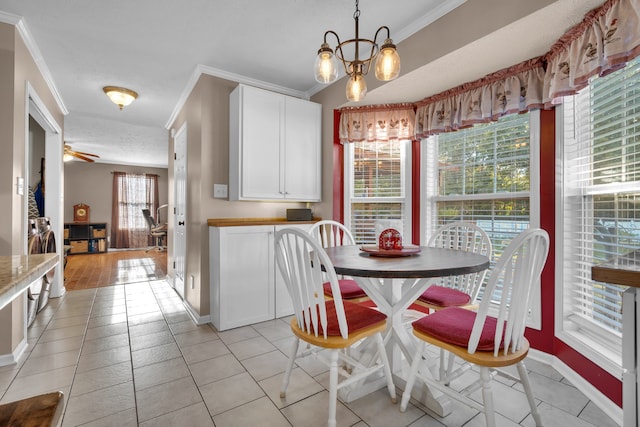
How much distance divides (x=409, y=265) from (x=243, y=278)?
177cm

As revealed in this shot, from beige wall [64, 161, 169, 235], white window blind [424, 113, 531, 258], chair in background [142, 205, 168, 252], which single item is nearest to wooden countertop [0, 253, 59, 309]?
white window blind [424, 113, 531, 258]

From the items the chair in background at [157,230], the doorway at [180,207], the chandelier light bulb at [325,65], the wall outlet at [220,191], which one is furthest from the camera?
the chair in background at [157,230]

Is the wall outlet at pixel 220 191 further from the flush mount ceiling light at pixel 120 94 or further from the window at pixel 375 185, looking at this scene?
the flush mount ceiling light at pixel 120 94

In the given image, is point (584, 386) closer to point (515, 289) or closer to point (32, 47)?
point (515, 289)

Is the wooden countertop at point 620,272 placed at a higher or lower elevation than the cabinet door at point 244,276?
higher

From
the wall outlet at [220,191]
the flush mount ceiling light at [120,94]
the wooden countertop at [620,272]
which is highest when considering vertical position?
the flush mount ceiling light at [120,94]

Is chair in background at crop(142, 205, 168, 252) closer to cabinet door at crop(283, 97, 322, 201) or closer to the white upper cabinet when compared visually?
the white upper cabinet

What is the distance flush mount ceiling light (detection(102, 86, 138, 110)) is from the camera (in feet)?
10.8

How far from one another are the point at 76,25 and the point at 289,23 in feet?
5.12

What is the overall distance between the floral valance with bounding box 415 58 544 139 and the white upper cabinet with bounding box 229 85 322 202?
3.59 feet

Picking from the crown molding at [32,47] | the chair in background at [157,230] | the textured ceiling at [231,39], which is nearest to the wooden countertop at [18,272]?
the textured ceiling at [231,39]

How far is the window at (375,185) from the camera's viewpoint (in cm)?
300

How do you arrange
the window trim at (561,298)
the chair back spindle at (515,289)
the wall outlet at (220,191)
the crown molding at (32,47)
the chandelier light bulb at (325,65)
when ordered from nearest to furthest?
the chair back spindle at (515,289) → the chandelier light bulb at (325,65) → the window trim at (561,298) → the crown molding at (32,47) → the wall outlet at (220,191)

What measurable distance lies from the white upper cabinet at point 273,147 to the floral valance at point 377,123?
34cm
